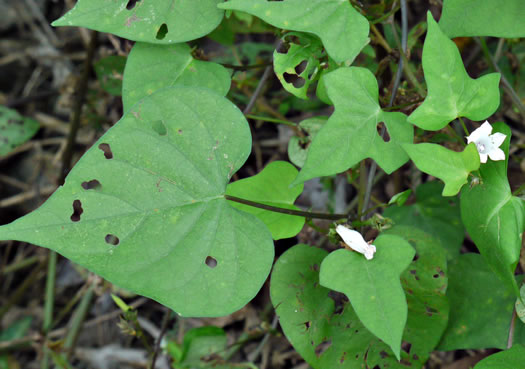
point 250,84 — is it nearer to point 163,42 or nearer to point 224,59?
point 224,59

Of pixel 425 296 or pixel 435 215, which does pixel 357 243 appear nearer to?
pixel 425 296

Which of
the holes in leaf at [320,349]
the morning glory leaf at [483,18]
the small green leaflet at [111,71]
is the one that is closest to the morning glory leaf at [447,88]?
the morning glory leaf at [483,18]

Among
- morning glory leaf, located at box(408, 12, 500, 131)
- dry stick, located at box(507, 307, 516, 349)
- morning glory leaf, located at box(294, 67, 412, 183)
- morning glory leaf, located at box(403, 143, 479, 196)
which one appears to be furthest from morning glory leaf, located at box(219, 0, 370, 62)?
dry stick, located at box(507, 307, 516, 349)

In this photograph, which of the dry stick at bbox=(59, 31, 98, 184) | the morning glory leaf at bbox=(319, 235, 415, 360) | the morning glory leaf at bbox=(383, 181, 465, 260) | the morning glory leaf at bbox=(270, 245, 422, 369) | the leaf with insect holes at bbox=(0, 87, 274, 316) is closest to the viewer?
the morning glory leaf at bbox=(319, 235, 415, 360)

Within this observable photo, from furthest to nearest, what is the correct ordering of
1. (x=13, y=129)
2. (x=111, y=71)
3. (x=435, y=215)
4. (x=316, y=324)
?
(x=13, y=129) < (x=111, y=71) < (x=435, y=215) < (x=316, y=324)

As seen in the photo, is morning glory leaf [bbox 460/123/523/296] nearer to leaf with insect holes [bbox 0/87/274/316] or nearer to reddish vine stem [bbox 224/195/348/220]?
reddish vine stem [bbox 224/195/348/220]

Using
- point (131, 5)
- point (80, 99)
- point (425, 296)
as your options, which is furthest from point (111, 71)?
point (425, 296)

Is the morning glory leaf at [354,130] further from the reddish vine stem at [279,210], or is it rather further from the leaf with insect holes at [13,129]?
the leaf with insect holes at [13,129]

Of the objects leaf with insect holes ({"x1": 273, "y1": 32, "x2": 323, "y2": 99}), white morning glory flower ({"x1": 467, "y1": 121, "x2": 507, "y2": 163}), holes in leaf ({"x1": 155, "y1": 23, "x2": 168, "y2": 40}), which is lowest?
white morning glory flower ({"x1": 467, "y1": 121, "x2": 507, "y2": 163})
